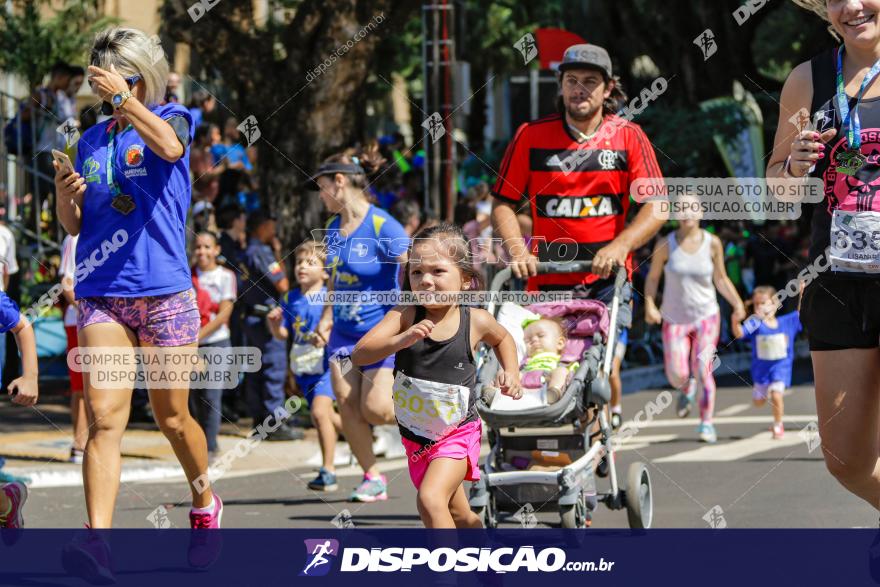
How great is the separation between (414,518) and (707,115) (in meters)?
13.9

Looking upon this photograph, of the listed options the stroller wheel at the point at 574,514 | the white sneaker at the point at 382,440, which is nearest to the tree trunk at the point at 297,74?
the white sneaker at the point at 382,440

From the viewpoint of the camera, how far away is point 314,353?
399 inches

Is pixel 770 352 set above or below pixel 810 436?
above

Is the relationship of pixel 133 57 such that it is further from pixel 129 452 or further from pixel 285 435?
pixel 285 435

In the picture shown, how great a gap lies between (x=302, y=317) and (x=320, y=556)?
4463mm

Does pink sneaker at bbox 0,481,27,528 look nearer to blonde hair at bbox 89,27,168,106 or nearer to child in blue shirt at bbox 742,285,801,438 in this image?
blonde hair at bbox 89,27,168,106

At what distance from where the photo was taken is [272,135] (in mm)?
14453

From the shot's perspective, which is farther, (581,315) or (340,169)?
(340,169)

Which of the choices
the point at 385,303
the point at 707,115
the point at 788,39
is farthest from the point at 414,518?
the point at 788,39

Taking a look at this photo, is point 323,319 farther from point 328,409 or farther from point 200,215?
point 200,215

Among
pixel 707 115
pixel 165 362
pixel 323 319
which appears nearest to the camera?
pixel 165 362

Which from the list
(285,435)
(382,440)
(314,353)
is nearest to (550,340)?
(314,353)

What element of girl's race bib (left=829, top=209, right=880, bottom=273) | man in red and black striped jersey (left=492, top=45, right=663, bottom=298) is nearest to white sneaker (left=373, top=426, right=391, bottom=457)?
man in red and black striped jersey (left=492, top=45, right=663, bottom=298)

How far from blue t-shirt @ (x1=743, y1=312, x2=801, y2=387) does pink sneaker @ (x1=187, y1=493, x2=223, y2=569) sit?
6695 millimetres
